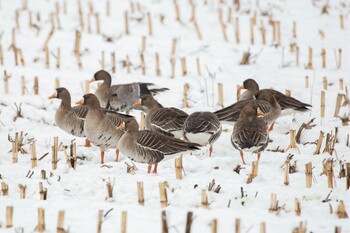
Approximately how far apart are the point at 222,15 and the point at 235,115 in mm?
9495

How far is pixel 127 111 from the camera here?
47.7ft

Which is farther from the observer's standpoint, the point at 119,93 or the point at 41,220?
the point at 119,93

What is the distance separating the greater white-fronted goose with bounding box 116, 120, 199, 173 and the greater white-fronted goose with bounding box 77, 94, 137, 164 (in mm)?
566

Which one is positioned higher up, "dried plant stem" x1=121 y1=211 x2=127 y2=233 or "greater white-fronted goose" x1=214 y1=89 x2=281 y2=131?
"greater white-fronted goose" x1=214 y1=89 x2=281 y2=131

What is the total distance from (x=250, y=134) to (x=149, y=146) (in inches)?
63.5

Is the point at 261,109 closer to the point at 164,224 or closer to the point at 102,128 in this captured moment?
the point at 102,128

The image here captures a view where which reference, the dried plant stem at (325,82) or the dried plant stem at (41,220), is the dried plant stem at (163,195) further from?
the dried plant stem at (325,82)

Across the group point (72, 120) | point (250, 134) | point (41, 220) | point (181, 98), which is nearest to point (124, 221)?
point (41, 220)

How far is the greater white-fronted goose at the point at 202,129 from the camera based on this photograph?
10.8 metres

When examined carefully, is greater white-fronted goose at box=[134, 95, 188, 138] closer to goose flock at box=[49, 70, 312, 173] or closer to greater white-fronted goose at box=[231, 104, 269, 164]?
goose flock at box=[49, 70, 312, 173]

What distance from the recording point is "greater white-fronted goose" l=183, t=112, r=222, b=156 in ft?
35.4

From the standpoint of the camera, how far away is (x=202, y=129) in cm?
1074

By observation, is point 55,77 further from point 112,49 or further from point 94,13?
point 94,13

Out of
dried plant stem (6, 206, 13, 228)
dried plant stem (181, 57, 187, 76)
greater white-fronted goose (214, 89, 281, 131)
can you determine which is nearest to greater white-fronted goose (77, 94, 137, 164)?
greater white-fronted goose (214, 89, 281, 131)
